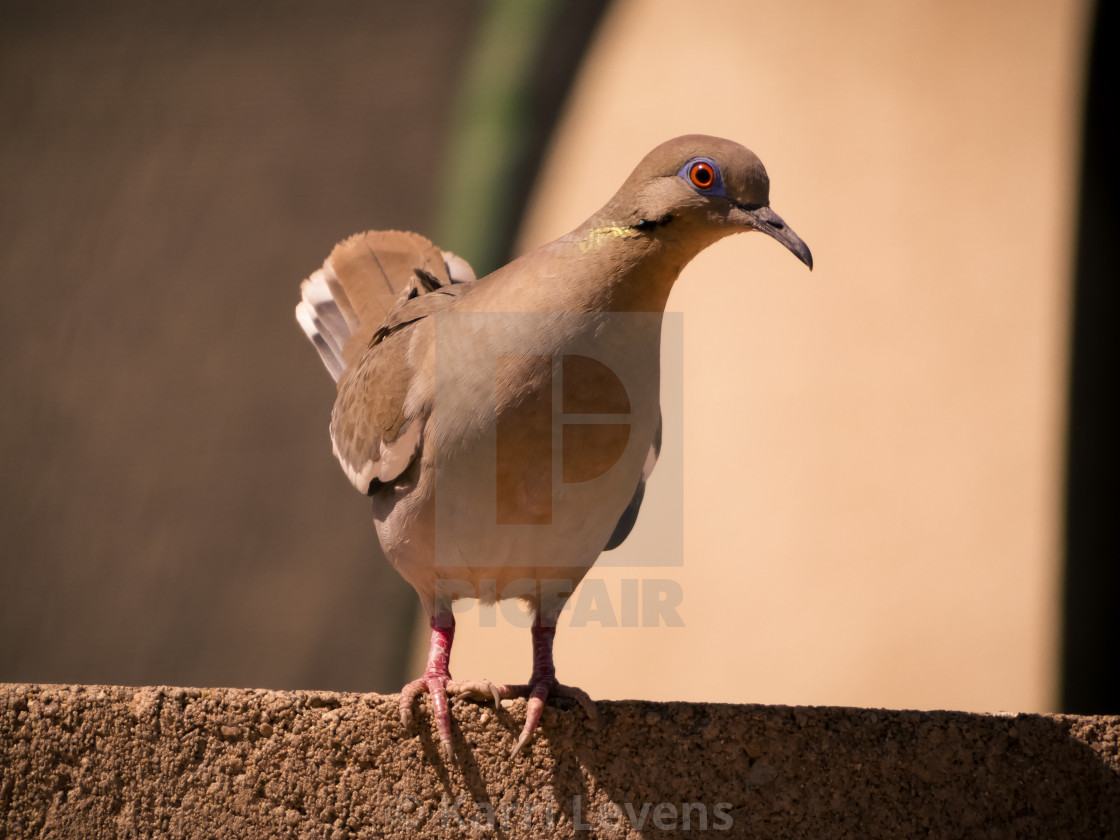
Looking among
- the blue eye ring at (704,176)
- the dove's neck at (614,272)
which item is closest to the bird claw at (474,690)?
the dove's neck at (614,272)

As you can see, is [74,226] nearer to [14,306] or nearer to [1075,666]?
[14,306]

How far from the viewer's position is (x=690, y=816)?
1859mm

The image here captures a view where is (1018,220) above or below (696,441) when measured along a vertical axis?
above

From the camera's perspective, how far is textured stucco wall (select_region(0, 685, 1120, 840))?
1.86m

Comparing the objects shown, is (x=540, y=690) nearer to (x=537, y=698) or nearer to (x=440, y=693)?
(x=537, y=698)

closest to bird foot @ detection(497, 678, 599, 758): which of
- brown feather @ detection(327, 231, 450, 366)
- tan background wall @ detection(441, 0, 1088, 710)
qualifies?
brown feather @ detection(327, 231, 450, 366)

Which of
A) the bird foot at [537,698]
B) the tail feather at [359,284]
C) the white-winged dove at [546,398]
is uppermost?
the tail feather at [359,284]

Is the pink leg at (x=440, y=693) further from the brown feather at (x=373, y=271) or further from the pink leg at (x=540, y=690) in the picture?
the brown feather at (x=373, y=271)

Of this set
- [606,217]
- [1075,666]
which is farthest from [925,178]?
[606,217]

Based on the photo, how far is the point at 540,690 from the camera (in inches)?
81.9

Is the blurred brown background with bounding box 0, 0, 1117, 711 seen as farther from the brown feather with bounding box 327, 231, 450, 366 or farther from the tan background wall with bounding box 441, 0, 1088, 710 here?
the brown feather with bounding box 327, 231, 450, 366

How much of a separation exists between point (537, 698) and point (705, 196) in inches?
45.3

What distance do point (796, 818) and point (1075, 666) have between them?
2.59m

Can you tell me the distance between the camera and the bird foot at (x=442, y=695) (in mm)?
1958
